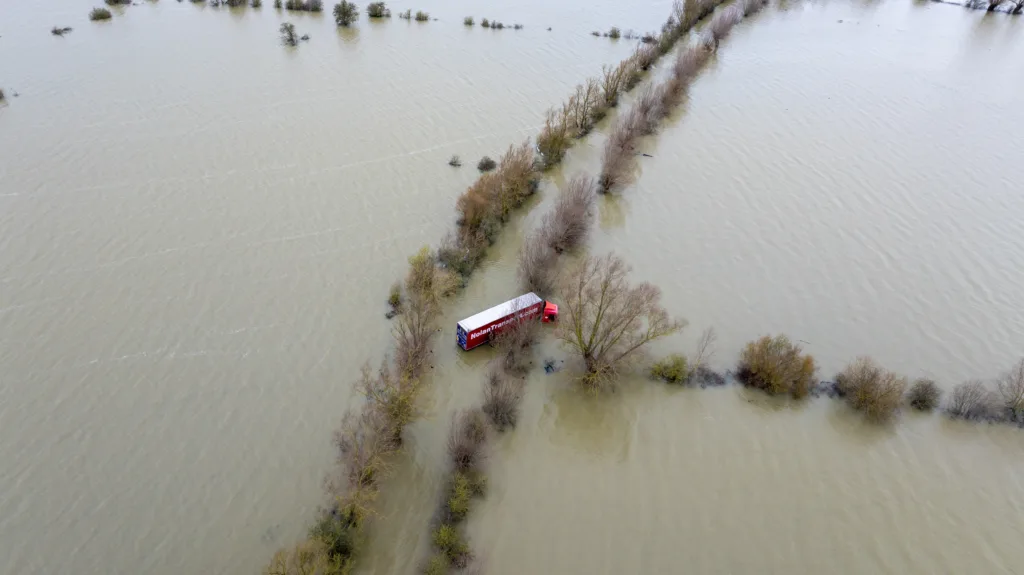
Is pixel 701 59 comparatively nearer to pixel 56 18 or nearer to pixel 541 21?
pixel 541 21

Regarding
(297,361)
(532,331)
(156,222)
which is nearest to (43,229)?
(156,222)

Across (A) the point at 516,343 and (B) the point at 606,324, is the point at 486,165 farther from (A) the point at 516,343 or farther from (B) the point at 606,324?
(B) the point at 606,324

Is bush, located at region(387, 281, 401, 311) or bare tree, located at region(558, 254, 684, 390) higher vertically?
bare tree, located at region(558, 254, 684, 390)

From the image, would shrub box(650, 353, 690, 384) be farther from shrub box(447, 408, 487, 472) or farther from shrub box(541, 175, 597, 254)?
shrub box(541, 175, 597, 254)

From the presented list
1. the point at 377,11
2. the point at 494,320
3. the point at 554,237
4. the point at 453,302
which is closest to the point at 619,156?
the point at 554,237

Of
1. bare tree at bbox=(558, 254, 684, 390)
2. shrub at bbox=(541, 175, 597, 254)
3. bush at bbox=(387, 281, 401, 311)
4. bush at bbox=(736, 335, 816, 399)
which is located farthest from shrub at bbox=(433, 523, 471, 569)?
shrub at bbox=(541, 175, 597, 254)

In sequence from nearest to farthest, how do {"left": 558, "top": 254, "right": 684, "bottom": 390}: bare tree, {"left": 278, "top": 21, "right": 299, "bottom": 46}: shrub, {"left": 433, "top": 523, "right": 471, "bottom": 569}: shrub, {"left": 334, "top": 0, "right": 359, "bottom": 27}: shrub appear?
{"left": 433, "top": 523, "right": 471, "bottom": 569}: shrub → {"left": 558, "top": 254, "right": 684, "bottom": 390}: bare tree → {"left": 278, "top": 21, "right": 299, "bottom": 46}: shrub → {"left": 334, "top": 0, "right": 359, "bottom": 27}: shrub

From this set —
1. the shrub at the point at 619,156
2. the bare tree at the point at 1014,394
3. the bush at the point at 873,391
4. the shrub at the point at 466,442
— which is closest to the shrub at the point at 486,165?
the shrub at the point at 619,156
